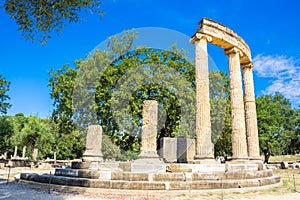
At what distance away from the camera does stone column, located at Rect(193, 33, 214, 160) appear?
12.3m

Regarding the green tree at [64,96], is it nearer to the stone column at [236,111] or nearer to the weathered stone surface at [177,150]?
the weathered stone surface at [177,150]

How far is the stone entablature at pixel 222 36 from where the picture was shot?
14.0 meters

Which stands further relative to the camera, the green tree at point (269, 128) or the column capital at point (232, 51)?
the green tree at point (269, 128)

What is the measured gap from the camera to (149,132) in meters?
12.2

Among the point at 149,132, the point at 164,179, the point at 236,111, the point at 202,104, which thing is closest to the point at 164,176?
the point at 164,179

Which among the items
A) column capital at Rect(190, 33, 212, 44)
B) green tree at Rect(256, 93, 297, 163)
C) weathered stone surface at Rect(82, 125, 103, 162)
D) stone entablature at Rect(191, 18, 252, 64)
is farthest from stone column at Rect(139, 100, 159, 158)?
green tree at Rect(256, 93, 297, 163)

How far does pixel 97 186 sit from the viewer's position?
834 cm

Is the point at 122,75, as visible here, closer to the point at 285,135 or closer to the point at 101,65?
the point at 101,65

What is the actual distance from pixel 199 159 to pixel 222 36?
7.85m

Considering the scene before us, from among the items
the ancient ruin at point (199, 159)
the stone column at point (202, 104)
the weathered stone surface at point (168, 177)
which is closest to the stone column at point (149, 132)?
the ancient ruin at point (199, 159)

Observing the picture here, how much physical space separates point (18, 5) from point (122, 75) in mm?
13657

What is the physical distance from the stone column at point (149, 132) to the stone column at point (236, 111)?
17.9 ft

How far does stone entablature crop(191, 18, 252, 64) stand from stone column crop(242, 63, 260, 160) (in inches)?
53.6

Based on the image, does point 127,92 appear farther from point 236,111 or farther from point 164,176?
point 164,176
